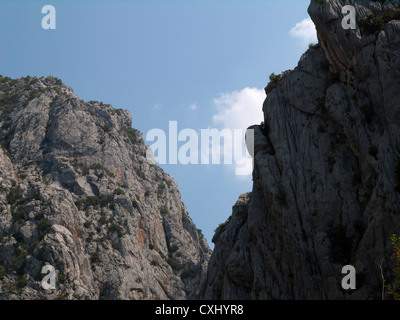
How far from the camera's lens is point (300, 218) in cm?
4928

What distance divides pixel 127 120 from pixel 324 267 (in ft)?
387

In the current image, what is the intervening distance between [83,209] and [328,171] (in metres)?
71.6

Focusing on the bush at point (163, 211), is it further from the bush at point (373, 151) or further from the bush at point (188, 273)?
the bush at point (373, 151)

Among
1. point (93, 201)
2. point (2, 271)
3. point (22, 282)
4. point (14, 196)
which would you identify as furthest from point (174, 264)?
point (2, 271)

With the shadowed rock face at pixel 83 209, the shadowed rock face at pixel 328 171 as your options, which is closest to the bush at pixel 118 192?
the shadowed rock face at pixel 83 209

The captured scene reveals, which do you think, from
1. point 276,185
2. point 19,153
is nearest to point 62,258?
point 19,153

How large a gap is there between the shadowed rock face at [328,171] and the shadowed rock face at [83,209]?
139 ft

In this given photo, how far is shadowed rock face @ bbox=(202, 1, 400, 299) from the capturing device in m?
43.5

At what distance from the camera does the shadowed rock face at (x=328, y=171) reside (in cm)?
4350

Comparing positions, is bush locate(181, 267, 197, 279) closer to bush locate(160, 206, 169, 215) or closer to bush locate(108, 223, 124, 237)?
bush locate(160, 206, 169, 215)

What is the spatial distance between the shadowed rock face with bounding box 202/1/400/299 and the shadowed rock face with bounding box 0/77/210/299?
4244cm

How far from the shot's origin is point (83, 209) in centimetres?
10844

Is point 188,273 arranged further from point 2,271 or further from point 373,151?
point 373,151

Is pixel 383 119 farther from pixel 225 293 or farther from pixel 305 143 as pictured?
pixel 225 293
